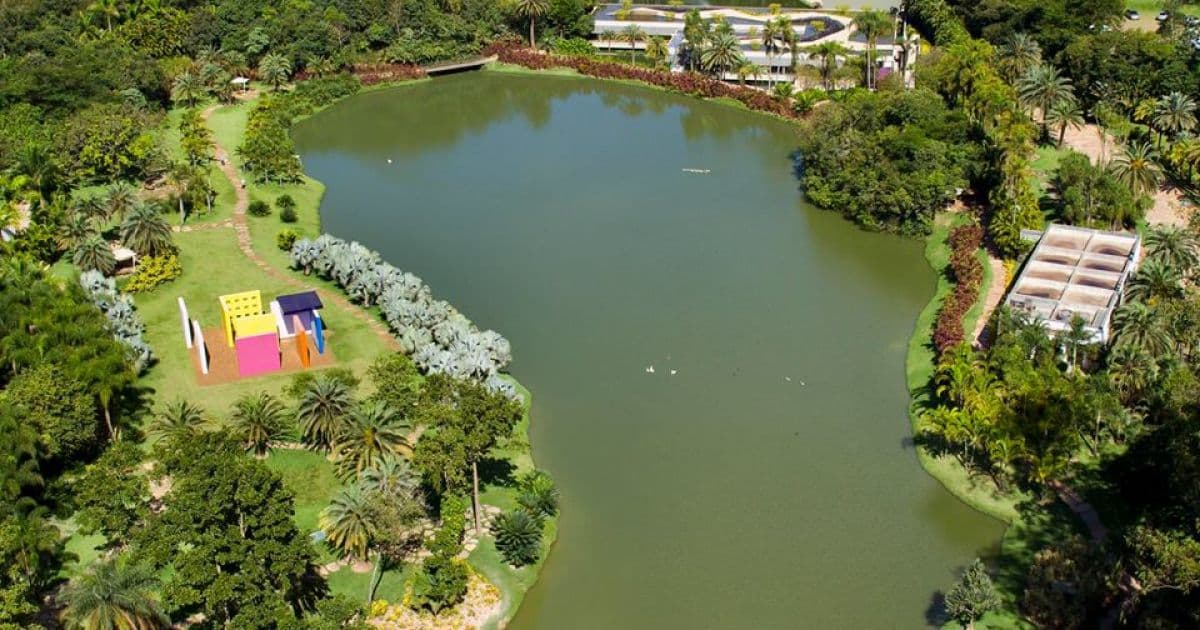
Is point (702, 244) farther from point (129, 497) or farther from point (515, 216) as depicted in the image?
point (129, 497)

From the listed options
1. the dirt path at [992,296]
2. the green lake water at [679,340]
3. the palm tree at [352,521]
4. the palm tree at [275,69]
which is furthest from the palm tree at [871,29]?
the palm tree at [352,521]

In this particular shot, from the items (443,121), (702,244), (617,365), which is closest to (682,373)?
(617,365)

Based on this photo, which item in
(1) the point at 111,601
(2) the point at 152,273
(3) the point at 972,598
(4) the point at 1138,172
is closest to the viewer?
(1) the point at 111,601

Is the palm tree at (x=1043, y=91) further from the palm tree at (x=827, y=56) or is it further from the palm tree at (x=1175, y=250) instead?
the palm tree at (x=1175, y=250)

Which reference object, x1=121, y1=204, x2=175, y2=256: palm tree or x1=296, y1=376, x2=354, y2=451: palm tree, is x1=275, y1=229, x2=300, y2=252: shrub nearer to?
x1=121, y1=204, x2=175, y2=256: palm tree

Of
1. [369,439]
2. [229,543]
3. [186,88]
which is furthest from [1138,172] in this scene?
[186,88]

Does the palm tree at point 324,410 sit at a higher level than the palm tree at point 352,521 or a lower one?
higher

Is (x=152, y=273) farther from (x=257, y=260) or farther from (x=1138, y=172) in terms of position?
(x=1138, y=172)
